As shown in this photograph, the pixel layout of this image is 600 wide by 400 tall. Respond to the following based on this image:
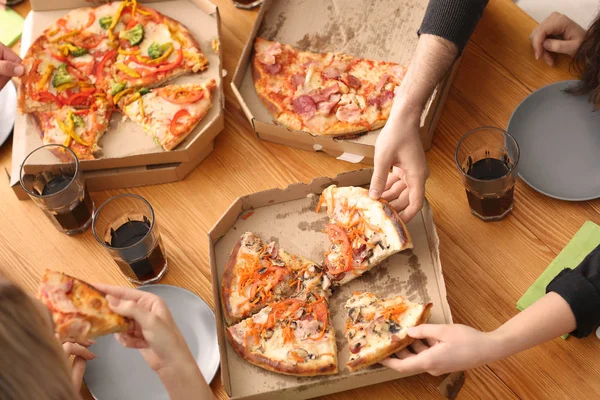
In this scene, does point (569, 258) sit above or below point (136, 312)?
above

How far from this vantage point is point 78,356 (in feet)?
7.06

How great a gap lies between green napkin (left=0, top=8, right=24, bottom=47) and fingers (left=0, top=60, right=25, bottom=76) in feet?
1.03

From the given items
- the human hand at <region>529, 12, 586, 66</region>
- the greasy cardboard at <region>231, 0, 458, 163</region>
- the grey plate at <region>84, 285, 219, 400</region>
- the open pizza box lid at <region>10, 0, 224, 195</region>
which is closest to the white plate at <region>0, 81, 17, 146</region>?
the open pizza box lid at <region>10, 0, 224, 195</region>

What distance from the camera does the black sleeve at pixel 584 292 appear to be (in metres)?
2.00

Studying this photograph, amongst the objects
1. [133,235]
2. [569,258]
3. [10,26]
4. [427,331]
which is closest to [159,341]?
[133,235]

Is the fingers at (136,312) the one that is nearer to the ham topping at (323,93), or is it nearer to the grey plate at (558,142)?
the ham topping at (323,93)

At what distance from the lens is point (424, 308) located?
209cm

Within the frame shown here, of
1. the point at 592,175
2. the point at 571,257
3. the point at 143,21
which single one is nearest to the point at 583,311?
the point at 571,257

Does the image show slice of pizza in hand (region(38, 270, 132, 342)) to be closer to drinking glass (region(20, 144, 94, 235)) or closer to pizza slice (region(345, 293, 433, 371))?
drinking glass (region(20, 144, 94, 235))

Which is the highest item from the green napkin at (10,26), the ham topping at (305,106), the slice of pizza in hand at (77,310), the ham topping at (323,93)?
the ham topping at (323,93)

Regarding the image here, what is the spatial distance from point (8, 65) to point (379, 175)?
1.46m

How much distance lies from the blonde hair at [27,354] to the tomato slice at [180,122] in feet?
3.87

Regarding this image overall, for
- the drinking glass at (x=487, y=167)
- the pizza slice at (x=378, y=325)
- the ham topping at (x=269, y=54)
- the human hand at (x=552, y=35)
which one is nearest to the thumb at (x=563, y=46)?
the human hand at (x=552, y=35)

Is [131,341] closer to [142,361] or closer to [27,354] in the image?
[142,361]
